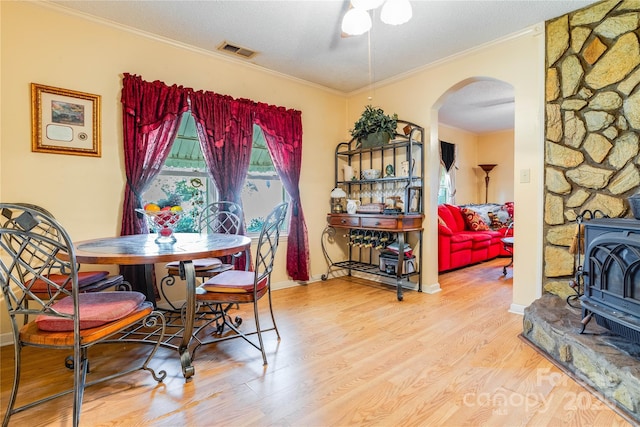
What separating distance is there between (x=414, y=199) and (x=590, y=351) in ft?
6.85

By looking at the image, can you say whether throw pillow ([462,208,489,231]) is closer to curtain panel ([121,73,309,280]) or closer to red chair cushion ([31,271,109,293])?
curtain panel ([121,73,309,280])

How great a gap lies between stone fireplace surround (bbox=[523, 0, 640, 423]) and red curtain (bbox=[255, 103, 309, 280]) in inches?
89.6

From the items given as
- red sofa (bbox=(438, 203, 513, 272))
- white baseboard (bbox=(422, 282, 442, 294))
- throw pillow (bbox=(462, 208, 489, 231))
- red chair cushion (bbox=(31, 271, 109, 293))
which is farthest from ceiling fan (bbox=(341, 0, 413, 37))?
→ throw pillow (bbox=(462, 208, 489, 231))

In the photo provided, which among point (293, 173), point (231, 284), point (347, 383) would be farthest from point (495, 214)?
point (231, 284)

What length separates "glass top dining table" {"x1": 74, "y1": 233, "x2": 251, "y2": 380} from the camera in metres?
1.63

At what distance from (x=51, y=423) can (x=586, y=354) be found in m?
2.73

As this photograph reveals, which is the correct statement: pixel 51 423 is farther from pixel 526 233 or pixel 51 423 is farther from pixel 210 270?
pixel 526 233

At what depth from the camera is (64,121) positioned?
2.49 metres

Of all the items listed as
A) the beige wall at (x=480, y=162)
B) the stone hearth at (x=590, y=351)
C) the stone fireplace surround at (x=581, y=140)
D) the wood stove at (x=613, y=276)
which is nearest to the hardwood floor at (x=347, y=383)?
the stone hearth at (x=590, y=351)

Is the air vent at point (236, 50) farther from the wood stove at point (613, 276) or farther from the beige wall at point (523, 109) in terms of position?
the wood stove at point (613, 276)

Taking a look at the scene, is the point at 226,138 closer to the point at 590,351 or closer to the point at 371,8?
the point at 371,8

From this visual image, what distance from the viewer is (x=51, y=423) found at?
1.47 metres

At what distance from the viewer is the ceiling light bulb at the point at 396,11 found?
1922mm

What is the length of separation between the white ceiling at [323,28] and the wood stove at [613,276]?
1767mm
